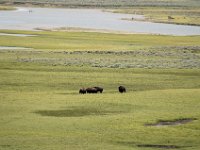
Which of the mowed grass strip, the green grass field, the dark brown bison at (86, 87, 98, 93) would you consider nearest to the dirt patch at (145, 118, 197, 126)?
the green grass field

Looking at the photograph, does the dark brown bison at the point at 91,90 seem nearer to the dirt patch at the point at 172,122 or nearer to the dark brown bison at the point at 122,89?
the dark brown bison at the point at 122,89

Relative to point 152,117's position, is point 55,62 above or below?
below

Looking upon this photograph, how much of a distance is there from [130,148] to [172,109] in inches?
316

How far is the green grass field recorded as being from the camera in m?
23.9

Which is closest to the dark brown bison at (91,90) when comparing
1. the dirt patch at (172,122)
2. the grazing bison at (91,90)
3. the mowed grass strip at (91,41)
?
the grazing bison at (91,90)

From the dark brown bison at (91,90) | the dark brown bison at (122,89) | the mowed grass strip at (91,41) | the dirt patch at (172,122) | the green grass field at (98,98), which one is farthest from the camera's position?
the mowed grass strip at (91,41)

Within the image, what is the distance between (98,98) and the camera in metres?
32.7

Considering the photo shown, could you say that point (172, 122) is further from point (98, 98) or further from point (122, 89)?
point (122, 89)

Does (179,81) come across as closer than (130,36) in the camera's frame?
Yes

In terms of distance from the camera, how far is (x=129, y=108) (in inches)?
1195

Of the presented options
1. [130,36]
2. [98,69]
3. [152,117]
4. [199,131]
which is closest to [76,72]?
[98,69]

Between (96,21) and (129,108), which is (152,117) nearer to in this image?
(129,108)

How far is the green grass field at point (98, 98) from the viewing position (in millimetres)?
23891

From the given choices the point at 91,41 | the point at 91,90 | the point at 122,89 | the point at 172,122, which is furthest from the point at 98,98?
the point at 91,41
